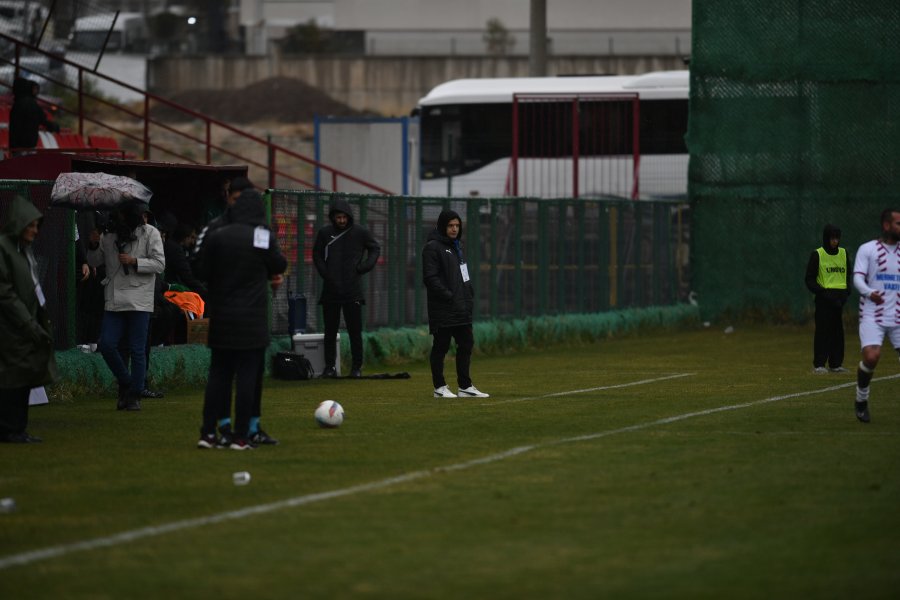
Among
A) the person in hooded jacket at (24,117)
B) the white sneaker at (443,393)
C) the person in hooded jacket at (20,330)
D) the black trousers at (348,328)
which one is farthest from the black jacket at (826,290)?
the person in hooded jacket at (24,117)

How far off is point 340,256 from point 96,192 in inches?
172

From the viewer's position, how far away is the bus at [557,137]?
36.2 metres

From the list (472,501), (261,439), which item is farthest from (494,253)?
(472,501)

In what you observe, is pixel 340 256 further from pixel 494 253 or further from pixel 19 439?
pixel 19 439

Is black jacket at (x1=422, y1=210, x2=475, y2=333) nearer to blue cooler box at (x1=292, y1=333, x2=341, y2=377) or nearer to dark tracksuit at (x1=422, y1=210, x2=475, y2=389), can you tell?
dark tracksuit at (x1=422, y1=210, x2=475, y2=389)

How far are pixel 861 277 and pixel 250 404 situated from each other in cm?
552

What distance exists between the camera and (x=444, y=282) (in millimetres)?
16938

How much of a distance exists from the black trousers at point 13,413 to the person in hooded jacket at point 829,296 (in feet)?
33.6

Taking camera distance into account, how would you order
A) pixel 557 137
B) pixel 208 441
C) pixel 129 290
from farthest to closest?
pixel 557 137 < pixel 129 290 < pixel 208 441

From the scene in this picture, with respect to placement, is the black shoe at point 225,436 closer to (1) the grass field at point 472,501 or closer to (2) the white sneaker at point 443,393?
(1) the grass field at point 472,501

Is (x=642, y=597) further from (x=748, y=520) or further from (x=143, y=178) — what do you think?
(x=143, y=178)

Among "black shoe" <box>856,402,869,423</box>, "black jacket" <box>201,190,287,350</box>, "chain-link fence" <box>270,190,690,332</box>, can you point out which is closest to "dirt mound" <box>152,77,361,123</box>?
"chain-link fence" <box>270,190,690,332</box>

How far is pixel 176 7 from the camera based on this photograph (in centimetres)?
7144

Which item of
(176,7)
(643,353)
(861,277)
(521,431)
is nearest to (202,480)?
(521,431)
